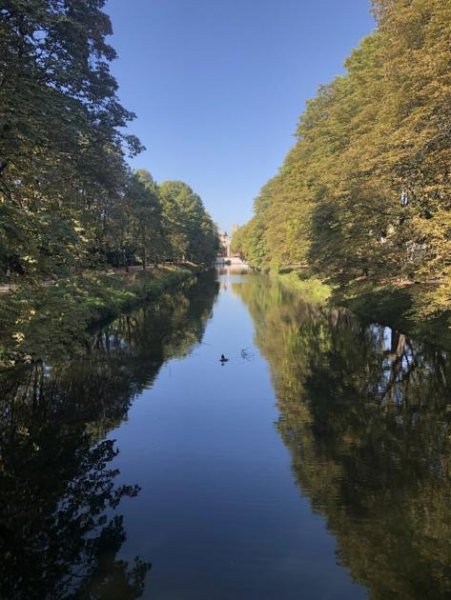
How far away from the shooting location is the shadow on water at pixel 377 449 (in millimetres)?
8297

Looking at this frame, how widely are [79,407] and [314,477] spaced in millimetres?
8443

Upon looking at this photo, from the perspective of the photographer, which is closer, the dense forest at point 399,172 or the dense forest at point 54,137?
the dense forest at point 54,137

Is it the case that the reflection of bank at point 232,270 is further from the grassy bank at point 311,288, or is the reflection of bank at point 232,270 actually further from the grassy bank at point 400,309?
the grassy bank at point 400,309

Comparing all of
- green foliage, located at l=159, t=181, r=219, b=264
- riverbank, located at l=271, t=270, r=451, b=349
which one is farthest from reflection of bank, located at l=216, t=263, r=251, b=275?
riverbank, located at l=271, t=270, r=451, b=349

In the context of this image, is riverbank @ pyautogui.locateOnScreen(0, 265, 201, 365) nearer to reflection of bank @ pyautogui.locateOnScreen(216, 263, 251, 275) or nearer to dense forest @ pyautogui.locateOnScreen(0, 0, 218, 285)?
dense forest @ pyautogui.locateOnScreen(0, 0, 218, 285)

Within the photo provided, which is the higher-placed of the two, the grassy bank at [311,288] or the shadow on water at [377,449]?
the grassy bank at [311,288]

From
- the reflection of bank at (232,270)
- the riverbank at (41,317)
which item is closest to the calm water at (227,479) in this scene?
the riverbank at (41,317)

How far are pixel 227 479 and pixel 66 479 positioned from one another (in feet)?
12.5

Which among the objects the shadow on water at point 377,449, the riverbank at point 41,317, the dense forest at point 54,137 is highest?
the dense forest at point 54,137

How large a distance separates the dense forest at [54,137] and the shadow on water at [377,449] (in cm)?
795

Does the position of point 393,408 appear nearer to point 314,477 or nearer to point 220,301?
point 314,477

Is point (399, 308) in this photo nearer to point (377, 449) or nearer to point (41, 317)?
point (377, 449)

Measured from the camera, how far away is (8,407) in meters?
15.4

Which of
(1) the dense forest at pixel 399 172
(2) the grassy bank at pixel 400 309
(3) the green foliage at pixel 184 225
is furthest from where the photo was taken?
(3) the green foliage at pixel 184 225
